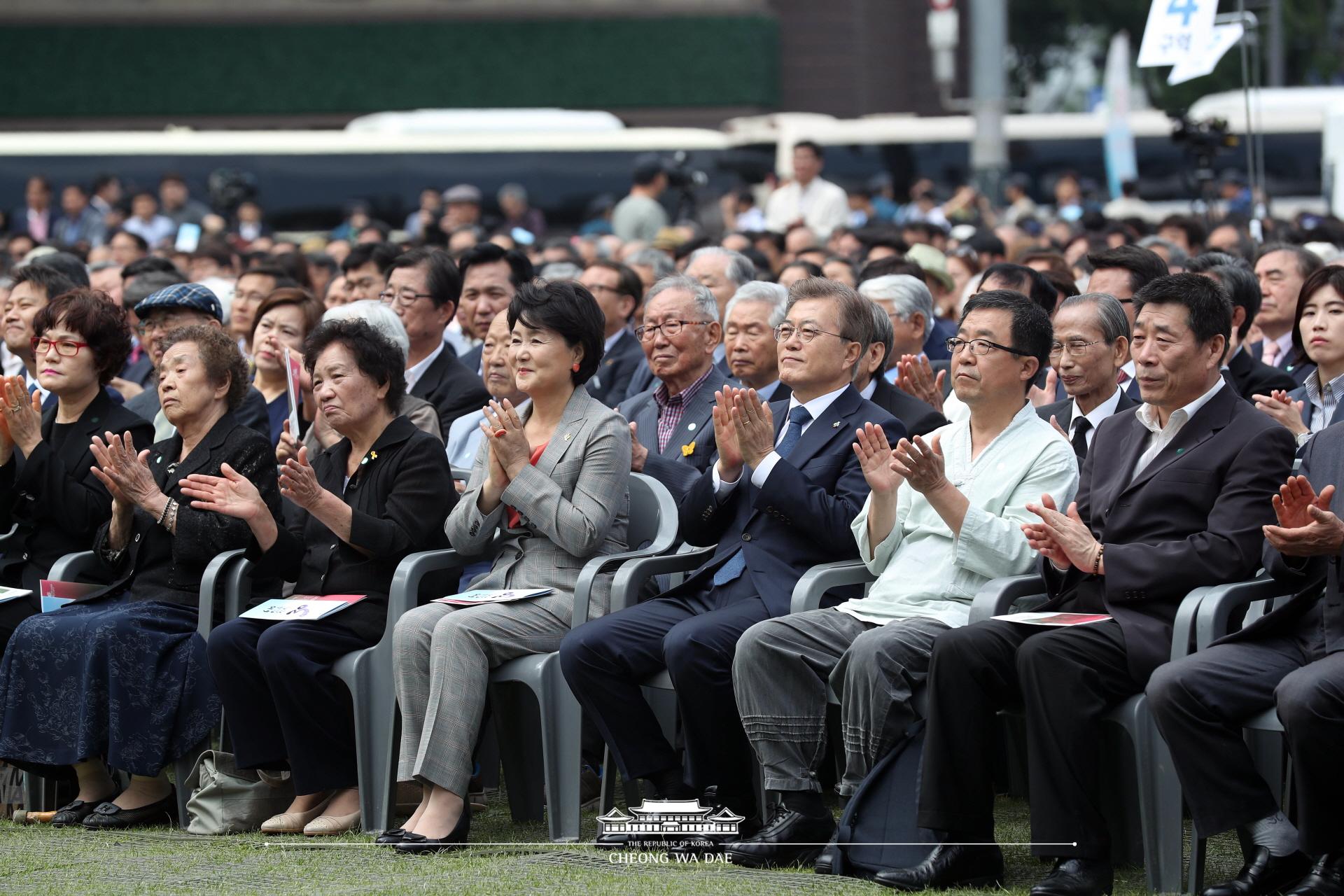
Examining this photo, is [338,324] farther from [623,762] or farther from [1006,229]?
[1006,229]

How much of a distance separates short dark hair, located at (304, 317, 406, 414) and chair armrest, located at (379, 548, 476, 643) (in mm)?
596

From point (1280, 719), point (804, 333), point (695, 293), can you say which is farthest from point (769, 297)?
point (1280, 719)

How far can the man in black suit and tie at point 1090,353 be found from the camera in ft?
21.7

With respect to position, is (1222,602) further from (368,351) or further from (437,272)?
(437,272)

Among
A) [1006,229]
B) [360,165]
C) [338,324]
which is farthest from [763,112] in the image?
[338,324]

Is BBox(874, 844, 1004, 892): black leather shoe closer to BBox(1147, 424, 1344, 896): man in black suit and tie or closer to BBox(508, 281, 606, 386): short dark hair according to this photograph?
BBox(1147, 424, 1344, 896): man in black suit and tie

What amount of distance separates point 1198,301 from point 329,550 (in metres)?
2.94

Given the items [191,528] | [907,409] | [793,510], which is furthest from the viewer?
[907,409]

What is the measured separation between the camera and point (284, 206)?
2169cm

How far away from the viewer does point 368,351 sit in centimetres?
661

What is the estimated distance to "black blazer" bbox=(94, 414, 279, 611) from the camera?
655 cm

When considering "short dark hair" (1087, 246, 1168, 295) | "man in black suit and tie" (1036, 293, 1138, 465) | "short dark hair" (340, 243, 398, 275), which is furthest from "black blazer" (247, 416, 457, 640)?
"short dark hair" (340, 243, 398, 275)

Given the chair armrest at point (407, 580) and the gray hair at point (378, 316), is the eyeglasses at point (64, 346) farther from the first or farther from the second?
the chair armrest at point (407, 580)

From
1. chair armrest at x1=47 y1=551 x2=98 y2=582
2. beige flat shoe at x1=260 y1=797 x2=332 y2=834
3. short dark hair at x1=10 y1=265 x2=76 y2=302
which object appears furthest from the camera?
short dark hair at x1=10 y1=265 x2=76 y2=302
